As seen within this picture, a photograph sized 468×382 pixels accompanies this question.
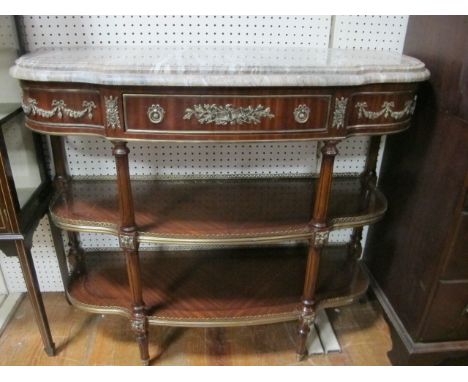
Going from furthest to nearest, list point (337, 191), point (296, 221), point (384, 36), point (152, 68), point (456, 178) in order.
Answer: point (337, 191)
point (384, 36)
point (296, 221)
point (456, 178)
point (152, 68)

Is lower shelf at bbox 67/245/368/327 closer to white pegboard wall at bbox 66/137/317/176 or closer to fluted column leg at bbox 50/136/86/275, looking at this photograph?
fluted column leg at bbox 50/136/86/275

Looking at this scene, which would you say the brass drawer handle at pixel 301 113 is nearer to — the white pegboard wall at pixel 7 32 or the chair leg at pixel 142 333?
the chair leg at pixel 142 333

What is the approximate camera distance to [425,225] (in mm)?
1298

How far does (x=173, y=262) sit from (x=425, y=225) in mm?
962

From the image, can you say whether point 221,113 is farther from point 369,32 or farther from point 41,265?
point 41,265

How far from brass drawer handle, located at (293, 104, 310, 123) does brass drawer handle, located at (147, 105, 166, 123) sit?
1.14ft

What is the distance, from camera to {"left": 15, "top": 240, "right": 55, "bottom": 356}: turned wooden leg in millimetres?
1224

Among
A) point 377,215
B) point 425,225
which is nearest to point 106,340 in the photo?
point 377,215

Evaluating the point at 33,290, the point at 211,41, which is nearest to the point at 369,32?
the point at 211,41

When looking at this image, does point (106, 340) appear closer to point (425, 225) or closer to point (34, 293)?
point (34, 293)

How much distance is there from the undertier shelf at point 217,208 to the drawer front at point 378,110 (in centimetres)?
34

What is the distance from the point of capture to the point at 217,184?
5.01 feet

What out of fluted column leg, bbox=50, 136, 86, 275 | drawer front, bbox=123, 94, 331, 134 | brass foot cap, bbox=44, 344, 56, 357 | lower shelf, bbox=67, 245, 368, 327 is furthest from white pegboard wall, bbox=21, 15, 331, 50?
brass foot cap, bbox=44, 344, 56, 357

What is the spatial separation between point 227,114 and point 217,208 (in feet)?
1.49
